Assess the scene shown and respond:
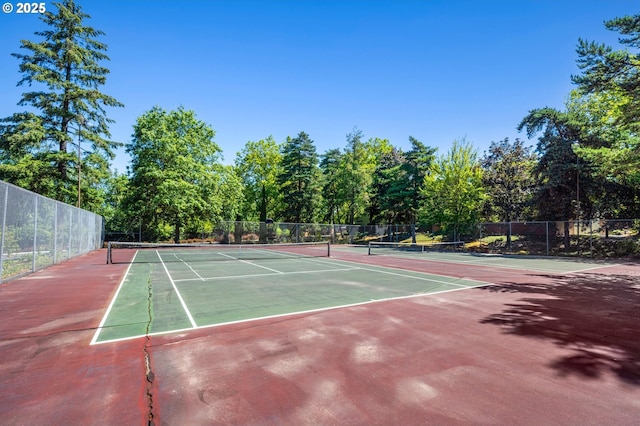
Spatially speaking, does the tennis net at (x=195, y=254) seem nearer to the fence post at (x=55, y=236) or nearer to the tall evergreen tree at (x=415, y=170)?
the fence post at (x=55, y=236)

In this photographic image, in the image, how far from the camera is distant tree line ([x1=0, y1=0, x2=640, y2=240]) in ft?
78.1

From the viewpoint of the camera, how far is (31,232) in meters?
10.9

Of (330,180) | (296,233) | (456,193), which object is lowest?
(296,233)

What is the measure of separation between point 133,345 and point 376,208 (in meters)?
47.2

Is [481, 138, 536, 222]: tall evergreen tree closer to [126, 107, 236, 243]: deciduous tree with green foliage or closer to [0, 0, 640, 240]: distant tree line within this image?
[0, 0, 640, 240]: distant tree line

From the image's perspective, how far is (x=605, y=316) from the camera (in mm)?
6945

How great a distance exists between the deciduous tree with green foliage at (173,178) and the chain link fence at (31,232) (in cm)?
1296

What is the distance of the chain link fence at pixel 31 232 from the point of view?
905 centimetres

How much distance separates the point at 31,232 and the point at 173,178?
22516 mm

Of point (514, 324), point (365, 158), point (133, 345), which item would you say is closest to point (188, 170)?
point (365, 158)

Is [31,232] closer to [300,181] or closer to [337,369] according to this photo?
[337,369]

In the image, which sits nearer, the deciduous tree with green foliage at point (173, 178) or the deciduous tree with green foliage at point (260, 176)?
the deciduous tree with green foliage at point (173, 178)

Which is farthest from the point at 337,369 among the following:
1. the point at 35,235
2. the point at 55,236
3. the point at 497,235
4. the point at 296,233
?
the point at 296,233

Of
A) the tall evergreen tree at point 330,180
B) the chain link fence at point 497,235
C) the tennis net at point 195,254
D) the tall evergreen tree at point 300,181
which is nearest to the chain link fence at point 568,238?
the chain link fence at point 497,235
